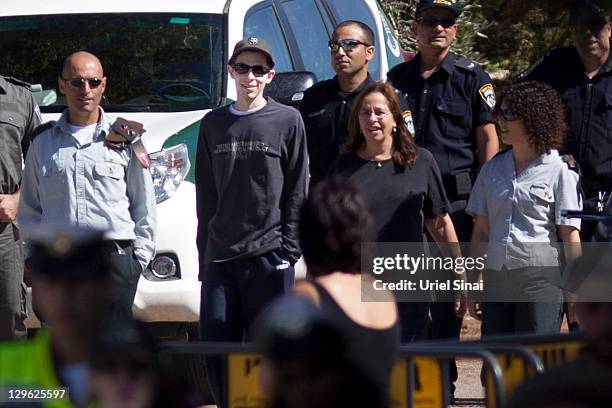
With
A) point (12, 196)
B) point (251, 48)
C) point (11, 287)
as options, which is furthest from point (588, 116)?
point (11, 287)

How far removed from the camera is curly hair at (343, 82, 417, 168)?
6.64 meters

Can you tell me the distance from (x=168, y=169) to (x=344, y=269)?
3.18 metres

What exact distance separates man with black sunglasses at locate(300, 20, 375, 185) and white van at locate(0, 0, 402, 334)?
0.27 m

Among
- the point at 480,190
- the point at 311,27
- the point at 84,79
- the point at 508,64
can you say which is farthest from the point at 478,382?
the point at 508,64

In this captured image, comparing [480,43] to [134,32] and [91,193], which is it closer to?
[134,32]

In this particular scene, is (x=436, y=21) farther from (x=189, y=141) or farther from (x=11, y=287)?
(x=11, y=287)

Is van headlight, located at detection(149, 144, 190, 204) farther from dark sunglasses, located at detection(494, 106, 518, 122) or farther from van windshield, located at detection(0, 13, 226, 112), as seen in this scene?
dark sunglasses, located at detection(494, 106, 518, 122)

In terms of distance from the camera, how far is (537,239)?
21.9 feet

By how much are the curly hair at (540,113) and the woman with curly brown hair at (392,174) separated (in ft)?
1.61

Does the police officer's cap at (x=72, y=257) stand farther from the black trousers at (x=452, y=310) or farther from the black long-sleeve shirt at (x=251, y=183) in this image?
the black trousers at (x=452, y=310)

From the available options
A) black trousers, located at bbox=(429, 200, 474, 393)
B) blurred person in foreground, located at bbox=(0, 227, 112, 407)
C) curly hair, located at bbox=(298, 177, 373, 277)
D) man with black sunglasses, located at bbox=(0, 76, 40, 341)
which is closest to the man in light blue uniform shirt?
man with black sunglasses, located at bbox=(0, 76, 40, 341)

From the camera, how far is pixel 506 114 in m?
6.77

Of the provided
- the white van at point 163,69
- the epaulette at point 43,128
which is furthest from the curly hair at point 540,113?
the epaulette at point 43,128

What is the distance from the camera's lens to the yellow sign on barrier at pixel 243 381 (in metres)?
5.09
